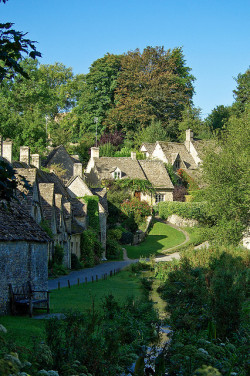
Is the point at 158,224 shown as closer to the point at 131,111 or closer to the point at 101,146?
the point at 101,146

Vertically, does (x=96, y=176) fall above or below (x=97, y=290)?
above

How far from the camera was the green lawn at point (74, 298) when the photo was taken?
15.4 metres

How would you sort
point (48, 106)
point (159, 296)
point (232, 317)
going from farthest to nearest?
1. point (48, 106)
2. point (159, 296)
3. point (232, 317)

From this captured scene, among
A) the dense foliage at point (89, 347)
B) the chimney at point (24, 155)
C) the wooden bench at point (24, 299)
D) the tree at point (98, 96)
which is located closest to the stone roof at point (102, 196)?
the chimney at point (24, 155)

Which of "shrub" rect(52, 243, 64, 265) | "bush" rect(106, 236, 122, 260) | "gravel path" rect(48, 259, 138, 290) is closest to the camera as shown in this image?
"gravel path" rect(48, 259, 138, 290)

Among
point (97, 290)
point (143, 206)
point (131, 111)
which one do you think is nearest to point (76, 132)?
point (131, 111)

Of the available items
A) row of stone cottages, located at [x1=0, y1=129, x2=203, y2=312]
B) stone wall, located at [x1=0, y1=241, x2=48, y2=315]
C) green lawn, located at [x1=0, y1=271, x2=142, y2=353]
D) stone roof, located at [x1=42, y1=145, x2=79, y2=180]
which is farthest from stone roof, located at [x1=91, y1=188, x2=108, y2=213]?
stone wall, located at [x1=0, y1=241, x2=48, y2=315]

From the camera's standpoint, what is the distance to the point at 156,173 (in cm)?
7212

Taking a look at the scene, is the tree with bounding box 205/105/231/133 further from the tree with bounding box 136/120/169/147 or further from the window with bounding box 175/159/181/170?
the window with bounding box 175/159/181/170

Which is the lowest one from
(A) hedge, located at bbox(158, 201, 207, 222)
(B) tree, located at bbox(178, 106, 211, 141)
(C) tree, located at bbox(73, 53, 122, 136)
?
(A) hedge, located at bbox(158, 201, 207, 222)

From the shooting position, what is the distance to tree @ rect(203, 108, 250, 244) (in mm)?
42281

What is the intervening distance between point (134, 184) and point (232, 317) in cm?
5052

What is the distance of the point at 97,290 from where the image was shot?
28.5 metres

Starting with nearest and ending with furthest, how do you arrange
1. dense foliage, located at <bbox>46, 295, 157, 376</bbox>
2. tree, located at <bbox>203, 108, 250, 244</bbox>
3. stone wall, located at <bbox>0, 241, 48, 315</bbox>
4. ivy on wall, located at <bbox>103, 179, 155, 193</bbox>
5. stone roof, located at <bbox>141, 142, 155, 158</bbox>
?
dense foliage, located at <bbox>46, 295, 157, 376</bbox>
stone wall, located at <bbox>0, 241, 48, 315</bbox>
tree, located at <bbox>203, 108, 250, 244</bbox>
ivy on wall, located at <bbox>103, 179, 155, 193</bbox>
stone roof, located at <bbox>141, 142, 155, 158</bbox>
